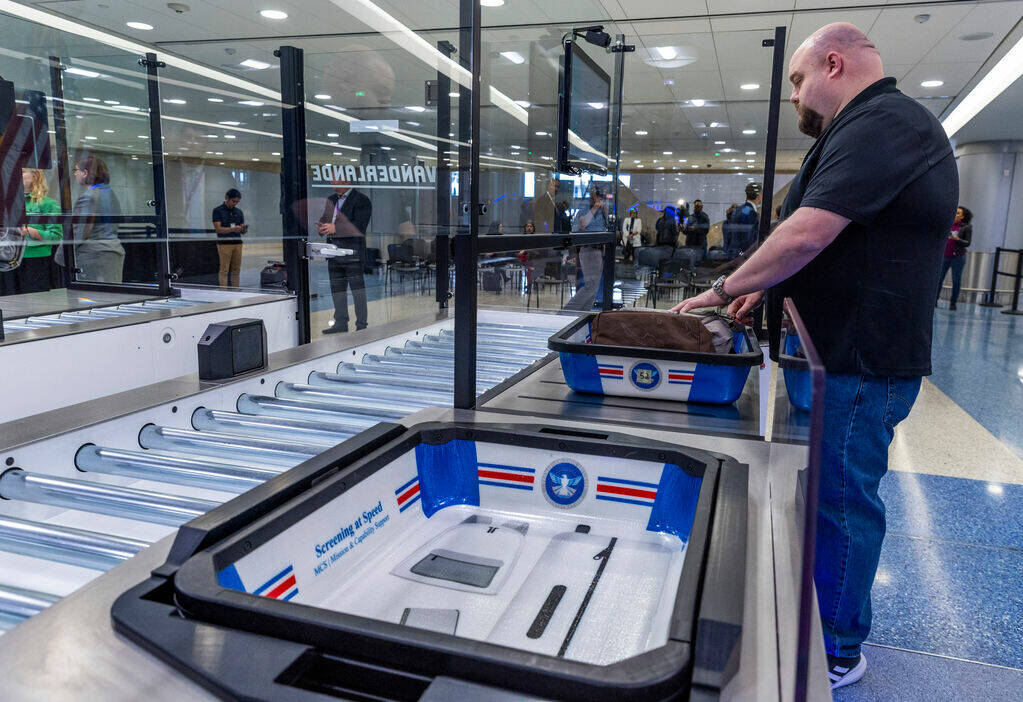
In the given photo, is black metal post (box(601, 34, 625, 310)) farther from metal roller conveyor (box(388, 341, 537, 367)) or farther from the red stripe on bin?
the red stripe on bin

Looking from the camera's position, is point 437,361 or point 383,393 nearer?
point 383,393

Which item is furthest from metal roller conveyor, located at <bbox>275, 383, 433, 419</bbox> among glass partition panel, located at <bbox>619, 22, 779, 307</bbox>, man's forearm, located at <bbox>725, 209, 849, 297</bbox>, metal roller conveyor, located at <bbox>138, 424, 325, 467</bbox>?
glass partition panel, located at <bbox>619, 22, 779, 307</bbox>

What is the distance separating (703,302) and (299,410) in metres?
1.04

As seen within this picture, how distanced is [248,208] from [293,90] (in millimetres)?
931

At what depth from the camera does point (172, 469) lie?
1.30 meters

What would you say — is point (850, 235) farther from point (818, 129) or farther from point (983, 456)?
point (983, 456)

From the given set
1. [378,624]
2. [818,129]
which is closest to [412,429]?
[378,624]

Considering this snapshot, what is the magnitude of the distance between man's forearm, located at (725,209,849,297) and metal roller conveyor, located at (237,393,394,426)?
884 mm

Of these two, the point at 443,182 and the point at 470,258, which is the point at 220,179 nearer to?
the point at 443,182

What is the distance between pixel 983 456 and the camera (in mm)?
3803

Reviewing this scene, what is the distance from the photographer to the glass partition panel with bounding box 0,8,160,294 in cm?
322

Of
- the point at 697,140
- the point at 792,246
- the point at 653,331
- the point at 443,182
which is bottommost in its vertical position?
the point at 653,331

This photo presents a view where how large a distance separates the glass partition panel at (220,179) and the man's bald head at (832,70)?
11.6 feet

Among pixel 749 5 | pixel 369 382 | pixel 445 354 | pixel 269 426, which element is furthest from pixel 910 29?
pixel 269 426
